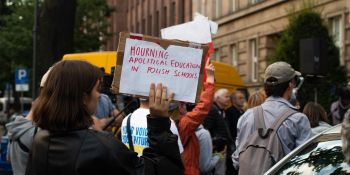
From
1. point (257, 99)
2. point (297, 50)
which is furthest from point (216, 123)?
point (297, 50)

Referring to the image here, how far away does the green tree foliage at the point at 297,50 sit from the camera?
68.6 ft

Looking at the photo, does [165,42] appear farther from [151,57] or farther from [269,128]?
[269,128]

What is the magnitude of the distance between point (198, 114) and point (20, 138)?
4.82 ft

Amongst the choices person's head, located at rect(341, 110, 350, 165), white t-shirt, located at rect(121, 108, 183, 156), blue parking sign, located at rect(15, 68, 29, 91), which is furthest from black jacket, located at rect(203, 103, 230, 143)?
blue parking sign, located at rect(15, 68, 29, 91)

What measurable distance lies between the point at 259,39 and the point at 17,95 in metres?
19.0

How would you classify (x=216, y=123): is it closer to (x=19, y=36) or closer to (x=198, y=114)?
(x=198, y=114)

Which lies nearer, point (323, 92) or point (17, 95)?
point (323, 92)

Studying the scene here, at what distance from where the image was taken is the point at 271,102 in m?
5.70

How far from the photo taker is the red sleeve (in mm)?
5713

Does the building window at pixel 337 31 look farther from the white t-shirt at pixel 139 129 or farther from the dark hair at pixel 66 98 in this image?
the dark hair at pixel 66 98

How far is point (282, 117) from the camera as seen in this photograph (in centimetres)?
551

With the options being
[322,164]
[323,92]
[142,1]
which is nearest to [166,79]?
[322,164]

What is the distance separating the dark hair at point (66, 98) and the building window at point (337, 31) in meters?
20.3

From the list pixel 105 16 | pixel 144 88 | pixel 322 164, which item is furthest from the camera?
pixel 105 16
